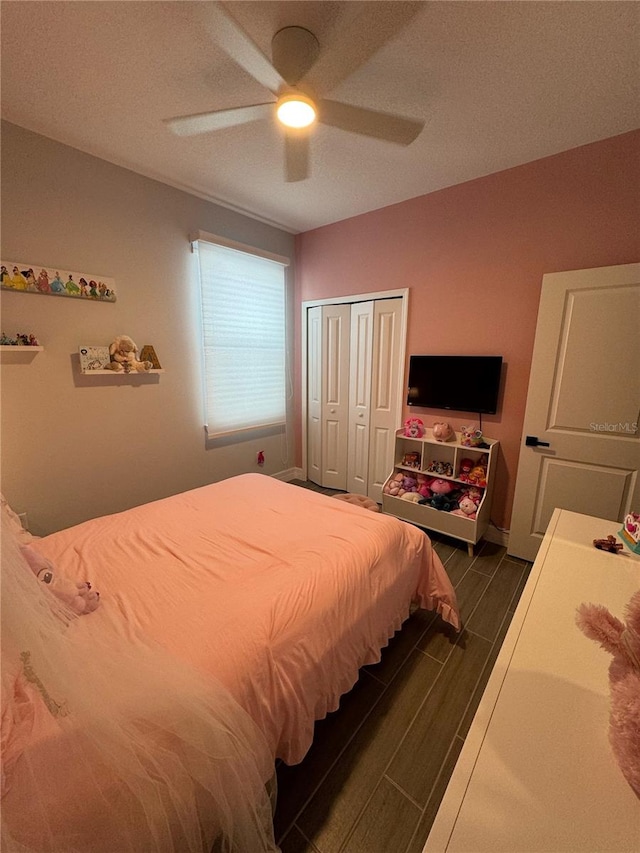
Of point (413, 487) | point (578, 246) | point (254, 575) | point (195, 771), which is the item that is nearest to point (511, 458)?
point (413, 487)

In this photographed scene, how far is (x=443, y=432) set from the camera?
2.70 metres

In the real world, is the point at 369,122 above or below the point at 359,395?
above

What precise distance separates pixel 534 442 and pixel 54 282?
3355 mm

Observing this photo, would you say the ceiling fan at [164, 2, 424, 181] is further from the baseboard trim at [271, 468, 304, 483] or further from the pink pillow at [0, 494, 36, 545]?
the baseboard trim at [271, 468, 304, 483]

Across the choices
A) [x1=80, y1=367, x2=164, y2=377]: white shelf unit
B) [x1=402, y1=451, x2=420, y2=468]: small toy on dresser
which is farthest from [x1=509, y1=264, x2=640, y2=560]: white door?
[x1=80, y1=367, x2=164, y2=377]: white shelf unit

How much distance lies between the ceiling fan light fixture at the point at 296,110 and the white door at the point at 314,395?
2079mm

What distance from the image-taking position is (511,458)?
8.37 ft

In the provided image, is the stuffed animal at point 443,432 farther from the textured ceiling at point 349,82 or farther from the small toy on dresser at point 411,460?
the textured ceiling at point 349,82

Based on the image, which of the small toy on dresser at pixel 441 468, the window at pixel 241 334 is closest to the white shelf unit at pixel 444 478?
the small toy on dresser at pixel 441 468

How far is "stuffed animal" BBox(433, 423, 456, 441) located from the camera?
106 inches

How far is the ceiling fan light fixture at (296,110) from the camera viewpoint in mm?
1329

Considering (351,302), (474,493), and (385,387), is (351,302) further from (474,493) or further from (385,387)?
(474,493)

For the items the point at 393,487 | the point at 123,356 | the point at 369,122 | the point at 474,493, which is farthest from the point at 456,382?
the point at 123,356

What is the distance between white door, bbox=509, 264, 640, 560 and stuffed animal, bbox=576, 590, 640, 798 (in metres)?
1.82
